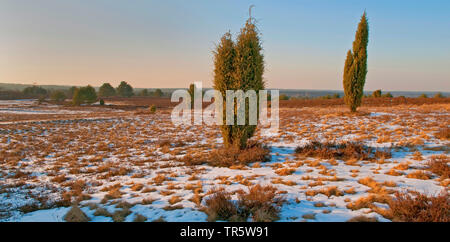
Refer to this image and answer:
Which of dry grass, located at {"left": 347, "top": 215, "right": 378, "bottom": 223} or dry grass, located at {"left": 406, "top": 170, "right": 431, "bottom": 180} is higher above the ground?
dry grass, located at {"left": 406, "top": 170, "right": 431, "bottom": 180}

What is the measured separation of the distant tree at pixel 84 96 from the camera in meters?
58.5

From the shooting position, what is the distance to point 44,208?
15.5 ft

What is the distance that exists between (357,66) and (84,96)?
2508 inches

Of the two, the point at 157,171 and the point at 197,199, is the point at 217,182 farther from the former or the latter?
the point at 157,171

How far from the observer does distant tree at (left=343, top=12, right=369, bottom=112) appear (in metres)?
19.0

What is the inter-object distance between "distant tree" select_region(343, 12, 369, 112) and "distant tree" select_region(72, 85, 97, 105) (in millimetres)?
61918

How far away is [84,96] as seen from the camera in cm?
6066

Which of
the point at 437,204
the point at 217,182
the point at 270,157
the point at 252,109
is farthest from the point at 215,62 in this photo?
the point at 437,204

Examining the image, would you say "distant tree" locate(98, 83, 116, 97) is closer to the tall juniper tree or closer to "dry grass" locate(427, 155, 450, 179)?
the tall juniper tree

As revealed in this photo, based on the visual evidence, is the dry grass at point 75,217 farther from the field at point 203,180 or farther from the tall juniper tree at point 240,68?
the tall juniper tree at point 240,68

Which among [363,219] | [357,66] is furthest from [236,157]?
[357,66]

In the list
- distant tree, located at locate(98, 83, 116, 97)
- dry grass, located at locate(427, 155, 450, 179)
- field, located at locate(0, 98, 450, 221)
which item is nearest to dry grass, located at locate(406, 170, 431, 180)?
field, located at locate(0, 98, 450, 221)

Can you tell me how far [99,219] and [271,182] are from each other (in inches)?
146

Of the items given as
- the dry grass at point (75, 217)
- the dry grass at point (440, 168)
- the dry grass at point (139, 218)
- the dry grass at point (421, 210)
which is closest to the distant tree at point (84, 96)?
the dry grass at point (75, 217)
